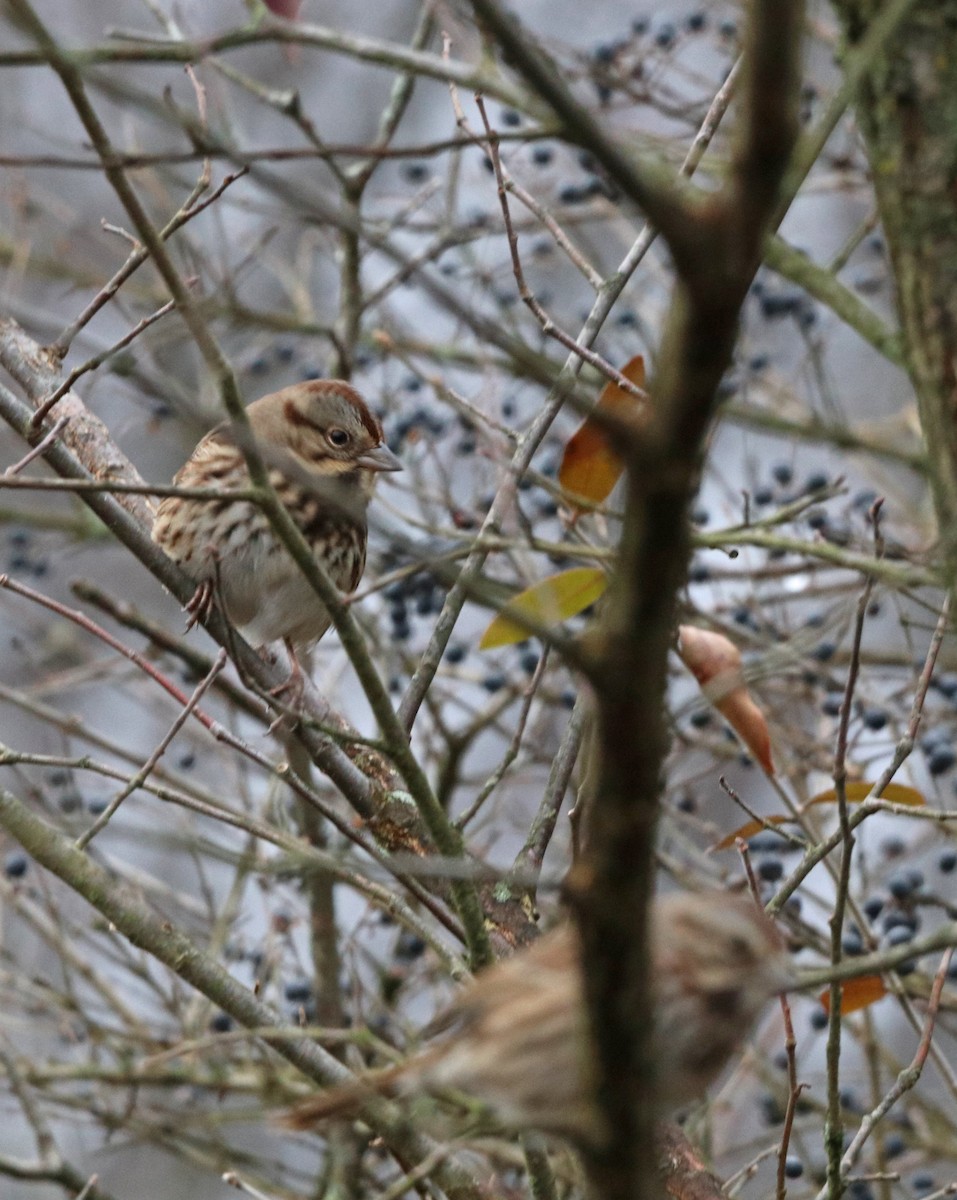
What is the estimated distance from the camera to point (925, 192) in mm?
2857

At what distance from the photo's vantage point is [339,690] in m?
7.09

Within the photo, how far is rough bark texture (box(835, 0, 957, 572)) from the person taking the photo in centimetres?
282

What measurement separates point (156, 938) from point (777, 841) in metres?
2.35

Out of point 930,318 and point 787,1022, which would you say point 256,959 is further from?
point 930,318

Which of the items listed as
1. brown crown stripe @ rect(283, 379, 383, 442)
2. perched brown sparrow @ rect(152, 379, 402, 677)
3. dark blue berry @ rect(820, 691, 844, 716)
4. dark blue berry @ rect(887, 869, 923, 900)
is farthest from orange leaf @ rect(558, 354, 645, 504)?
dark blue berry @ rect(820, 691, 844, 716)

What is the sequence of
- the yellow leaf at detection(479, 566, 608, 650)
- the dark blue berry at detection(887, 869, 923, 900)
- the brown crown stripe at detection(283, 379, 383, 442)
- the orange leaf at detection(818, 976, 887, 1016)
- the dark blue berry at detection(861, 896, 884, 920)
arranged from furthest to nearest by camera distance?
the brown crown stripe at detection(283, 379, 383, 442) → the dark blue berry at detection(861, 896, 884, 920) → the dark blue berry at detection(887, 869, 923, 900) → the orange leaf at detection(818, 976, 887, 1016) → the yellow leaf at detection(479, 566, 608, 650)

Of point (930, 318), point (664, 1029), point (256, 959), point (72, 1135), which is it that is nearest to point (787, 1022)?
point (664, 1029)

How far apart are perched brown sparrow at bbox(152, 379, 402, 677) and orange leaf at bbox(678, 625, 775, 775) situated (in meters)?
1.01

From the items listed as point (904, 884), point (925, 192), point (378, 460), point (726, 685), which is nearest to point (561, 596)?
point (726, 685)

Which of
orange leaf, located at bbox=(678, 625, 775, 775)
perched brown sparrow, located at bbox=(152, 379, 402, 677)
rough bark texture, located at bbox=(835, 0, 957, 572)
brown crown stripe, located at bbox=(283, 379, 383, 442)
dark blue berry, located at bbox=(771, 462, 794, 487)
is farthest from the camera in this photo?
dark blue berry, located at bbox=(771, 462, 794, 487)

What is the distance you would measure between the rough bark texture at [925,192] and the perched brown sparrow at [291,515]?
1702mm

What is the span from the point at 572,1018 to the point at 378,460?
3.15 m

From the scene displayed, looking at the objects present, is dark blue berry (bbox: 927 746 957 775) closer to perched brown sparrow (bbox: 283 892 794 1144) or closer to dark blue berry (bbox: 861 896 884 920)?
dark blue berry (bbox: 861 896 884 920)

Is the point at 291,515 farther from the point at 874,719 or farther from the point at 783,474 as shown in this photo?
the point at 783,474
